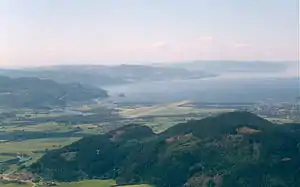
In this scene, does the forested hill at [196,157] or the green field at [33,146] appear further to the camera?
the green field at [33,146]

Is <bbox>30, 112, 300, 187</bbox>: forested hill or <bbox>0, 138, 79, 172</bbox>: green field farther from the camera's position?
<bbox>0, 138, 79, 172</bbox>: green field

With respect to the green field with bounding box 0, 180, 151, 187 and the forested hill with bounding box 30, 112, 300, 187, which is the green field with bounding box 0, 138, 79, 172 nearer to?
the forested hill with bounding box 30, 112, 300, 187

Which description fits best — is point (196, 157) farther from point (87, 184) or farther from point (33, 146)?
point (33, 146)

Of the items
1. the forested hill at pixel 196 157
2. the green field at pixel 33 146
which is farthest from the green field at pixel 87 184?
the green field at pixel 33 146

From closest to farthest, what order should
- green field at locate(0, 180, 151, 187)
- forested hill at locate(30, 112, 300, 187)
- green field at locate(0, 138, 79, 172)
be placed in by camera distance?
forested hill at locate(30, 112, 300, 187)
green field at locate(0, 180, 151, 187)
green field at locate(0, 138, 79, 172)

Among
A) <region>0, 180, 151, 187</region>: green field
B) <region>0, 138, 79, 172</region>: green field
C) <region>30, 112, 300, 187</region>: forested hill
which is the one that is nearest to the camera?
<region>30, 112, 300, 187</region>: forested hill

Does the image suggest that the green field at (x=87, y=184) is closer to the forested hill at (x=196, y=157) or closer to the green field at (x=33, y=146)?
the forested hill at (x=196, y=157)

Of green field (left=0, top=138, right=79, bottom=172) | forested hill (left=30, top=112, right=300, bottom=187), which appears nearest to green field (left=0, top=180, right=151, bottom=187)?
forested hill (left=30, top=112, right=300, bottom=187)

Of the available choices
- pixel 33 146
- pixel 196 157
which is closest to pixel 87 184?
pixel 196 157

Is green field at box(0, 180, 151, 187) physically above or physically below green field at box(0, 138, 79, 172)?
below
